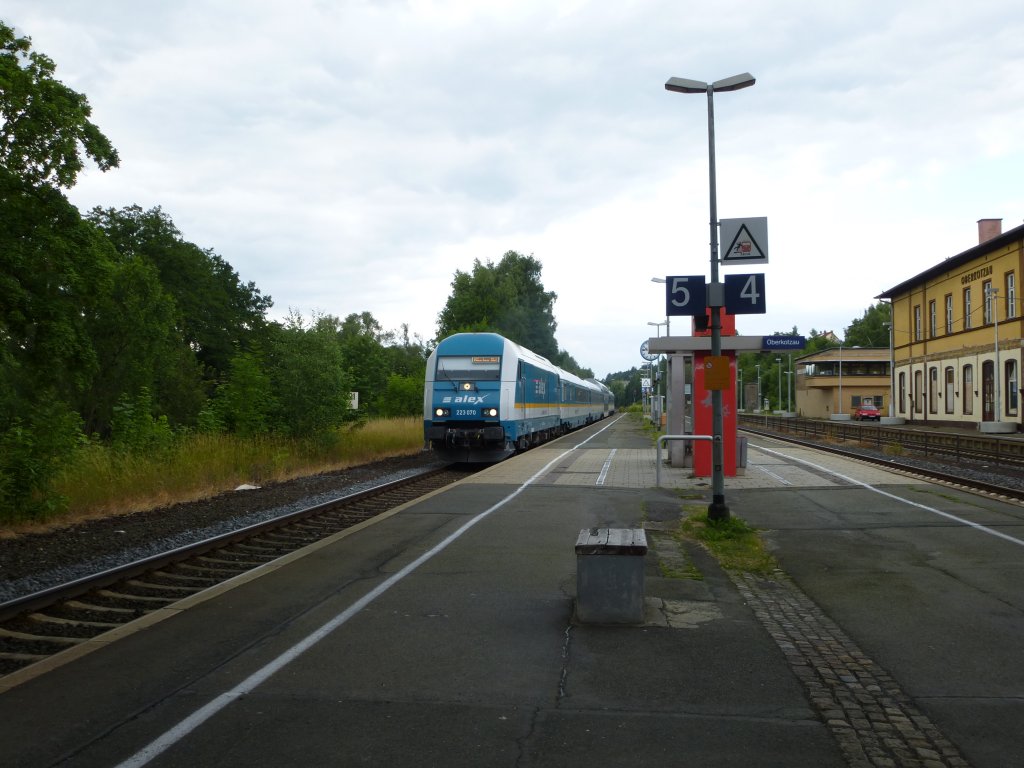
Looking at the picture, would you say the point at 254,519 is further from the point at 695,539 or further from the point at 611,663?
the point at 611,663

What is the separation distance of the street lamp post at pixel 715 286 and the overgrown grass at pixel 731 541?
29 centimetres

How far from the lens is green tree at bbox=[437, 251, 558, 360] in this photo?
63.3 metres

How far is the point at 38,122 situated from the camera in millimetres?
16453

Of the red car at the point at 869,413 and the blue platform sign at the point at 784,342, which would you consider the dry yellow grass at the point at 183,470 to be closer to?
the blue platform sign at the point at 784,342

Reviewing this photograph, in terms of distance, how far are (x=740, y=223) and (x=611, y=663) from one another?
7.94 meters

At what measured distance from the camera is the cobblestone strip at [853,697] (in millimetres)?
3953

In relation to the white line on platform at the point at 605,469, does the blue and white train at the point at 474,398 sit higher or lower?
higher

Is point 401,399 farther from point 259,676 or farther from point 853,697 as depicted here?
point 853,697

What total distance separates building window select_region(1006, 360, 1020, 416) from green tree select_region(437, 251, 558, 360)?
103 feet

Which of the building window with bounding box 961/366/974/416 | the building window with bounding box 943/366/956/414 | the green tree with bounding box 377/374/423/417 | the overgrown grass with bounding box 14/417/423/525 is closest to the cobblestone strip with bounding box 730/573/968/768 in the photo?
the overgrown grass with bounding box 14/417/423/525

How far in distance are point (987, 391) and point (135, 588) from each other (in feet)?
152

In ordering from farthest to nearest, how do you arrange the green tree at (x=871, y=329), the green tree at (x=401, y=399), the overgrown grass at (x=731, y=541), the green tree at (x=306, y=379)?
the green tree at (x=871, y=329) < the green tree at (x=401, y=399) < the green tree at (x=306, y=379) < the overgrown grass at (x=731, y=541)

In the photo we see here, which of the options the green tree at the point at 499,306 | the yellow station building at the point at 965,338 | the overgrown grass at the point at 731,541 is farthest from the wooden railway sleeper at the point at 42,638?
the green tree at the point at 499,306

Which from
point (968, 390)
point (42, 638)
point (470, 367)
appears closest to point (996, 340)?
point (968, 390)
